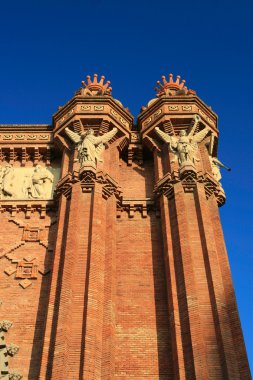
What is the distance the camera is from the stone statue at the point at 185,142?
1428cm

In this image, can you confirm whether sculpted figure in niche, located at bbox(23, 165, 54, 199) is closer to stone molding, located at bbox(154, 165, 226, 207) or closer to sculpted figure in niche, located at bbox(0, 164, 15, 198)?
sculpted figure in niche, located at bbox(0, 164, 15, 198)

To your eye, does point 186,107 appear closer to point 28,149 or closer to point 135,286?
point 28,149

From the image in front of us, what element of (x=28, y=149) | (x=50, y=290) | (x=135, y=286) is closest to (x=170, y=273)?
(x=135, y=286)

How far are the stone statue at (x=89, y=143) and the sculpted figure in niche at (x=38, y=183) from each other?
1252mm

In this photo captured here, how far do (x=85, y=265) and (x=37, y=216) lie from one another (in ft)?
10.3

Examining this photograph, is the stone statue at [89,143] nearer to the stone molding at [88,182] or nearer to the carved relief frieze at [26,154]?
the stone molding at [88,182]

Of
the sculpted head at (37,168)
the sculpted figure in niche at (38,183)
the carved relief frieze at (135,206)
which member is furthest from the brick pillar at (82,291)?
the sculpted head at (37,168)

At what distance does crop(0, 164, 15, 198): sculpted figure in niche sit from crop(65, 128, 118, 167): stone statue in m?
1.97

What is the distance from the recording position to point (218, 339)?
399 inches

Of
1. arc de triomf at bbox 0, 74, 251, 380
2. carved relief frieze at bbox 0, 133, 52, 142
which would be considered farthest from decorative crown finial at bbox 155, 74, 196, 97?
carved relief frieze at bbox 0, 133, 52, 142

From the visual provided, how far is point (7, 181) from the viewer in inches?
592

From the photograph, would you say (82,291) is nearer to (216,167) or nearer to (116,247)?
(116,247)

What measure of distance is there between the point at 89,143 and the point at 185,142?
2.61 meters

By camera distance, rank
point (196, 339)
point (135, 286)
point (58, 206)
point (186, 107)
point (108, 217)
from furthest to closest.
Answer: point (186, 107) → point (58, 206) → point (108, 217) → point (135, 286) → point (196, 339)
